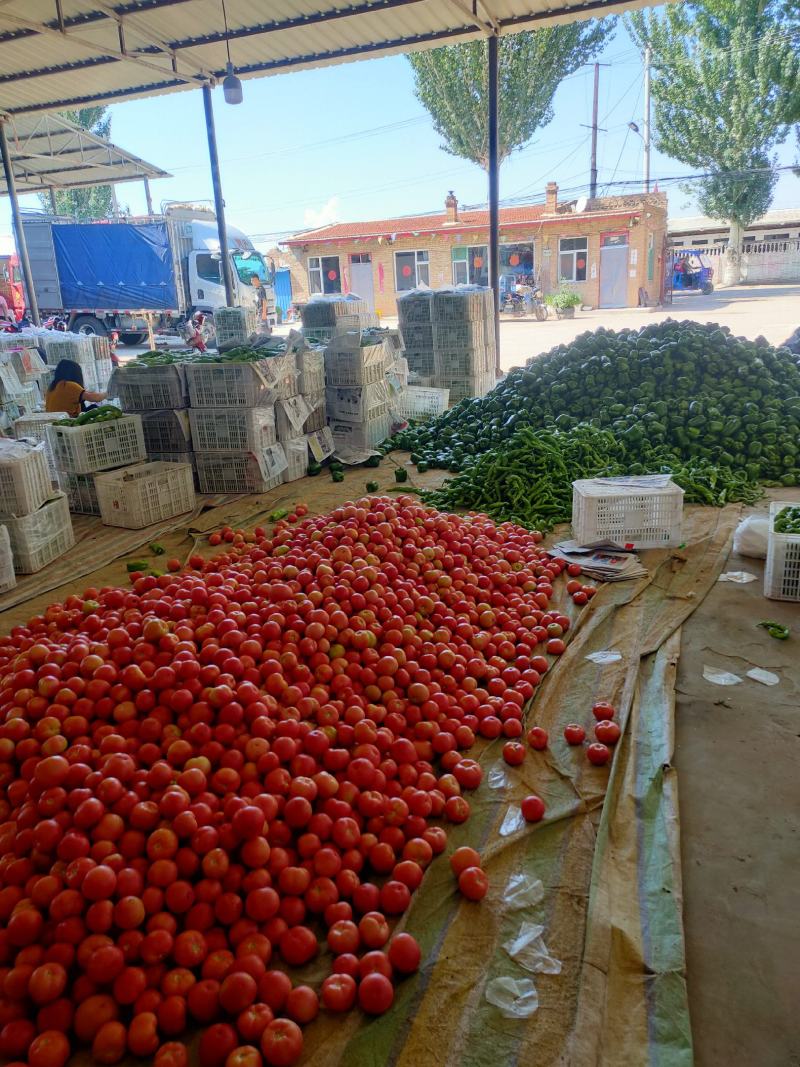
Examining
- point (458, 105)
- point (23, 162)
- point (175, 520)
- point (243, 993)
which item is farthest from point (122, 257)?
point (243, 993)

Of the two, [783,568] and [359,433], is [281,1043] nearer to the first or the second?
[783,568]

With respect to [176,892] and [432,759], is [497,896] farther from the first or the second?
[176,892]

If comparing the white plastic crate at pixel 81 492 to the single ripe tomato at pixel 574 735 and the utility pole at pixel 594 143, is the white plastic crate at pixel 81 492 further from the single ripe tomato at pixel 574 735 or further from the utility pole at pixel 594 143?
the utility pole at pixel 594 143

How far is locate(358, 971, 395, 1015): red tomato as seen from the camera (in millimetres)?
1731

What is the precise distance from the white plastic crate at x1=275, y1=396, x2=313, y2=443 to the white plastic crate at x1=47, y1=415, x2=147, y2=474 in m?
1.25

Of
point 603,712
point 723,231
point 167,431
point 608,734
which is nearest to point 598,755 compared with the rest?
point 608,734

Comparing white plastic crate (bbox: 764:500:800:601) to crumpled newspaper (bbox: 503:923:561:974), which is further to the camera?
white plastic crate (bbox: 764:500:800:601)

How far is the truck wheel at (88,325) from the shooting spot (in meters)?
20.2

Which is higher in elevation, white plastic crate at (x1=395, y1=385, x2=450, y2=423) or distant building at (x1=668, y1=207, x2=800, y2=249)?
distant building at (x1=668, y1=207, x2=800, y2=249)

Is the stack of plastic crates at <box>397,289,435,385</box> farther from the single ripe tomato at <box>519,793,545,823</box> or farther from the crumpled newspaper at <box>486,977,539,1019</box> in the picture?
the crumpled newspaper at <box>486,977,539,1019</box>

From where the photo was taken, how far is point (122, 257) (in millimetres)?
19047

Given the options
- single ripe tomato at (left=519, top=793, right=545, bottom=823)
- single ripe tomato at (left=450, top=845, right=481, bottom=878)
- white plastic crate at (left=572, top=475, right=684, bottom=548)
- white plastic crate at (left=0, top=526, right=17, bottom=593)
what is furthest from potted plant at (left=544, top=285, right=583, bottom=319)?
single ripe tomato at (left=450, top=845, right=481, bottom=878)

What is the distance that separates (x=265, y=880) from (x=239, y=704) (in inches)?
22.9

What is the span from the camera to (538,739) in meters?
2.75
